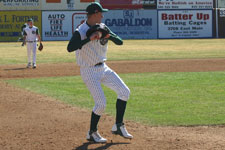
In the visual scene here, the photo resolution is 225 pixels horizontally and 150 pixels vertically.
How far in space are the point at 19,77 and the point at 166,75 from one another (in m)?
5.28

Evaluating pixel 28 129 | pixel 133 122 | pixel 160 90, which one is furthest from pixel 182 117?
pixel 160 90

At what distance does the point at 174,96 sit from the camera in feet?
39.1

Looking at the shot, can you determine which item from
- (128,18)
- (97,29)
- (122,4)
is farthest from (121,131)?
(122,4)

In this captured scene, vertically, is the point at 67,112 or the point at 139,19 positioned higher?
the point at 139,19

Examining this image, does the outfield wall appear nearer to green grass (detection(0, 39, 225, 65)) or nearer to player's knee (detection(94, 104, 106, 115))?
green grass (detection(0, 39, 225, 65))

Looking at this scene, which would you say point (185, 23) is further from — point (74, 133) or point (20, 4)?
point (74, 133)

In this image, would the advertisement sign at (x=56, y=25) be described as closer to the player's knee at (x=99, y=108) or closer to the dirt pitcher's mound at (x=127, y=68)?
the dirt pitcher's mound at (x=127, y=68)

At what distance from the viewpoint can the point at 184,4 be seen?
49.7 metres

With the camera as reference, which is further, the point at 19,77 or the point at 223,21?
the point at 223,21

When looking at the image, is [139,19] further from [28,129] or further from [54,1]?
[28,129]

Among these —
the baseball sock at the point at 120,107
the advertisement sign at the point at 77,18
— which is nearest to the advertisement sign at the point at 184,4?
the advertisement sign at the point at 77,18

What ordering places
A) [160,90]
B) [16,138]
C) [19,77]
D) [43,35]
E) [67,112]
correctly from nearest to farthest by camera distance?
1. [16,138]
2. [67,112]
3. [160,90]
4. [19,77]
5. [43,35]

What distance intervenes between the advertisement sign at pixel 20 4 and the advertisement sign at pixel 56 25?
7.80 ft

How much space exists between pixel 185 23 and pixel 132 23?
18.4ft
